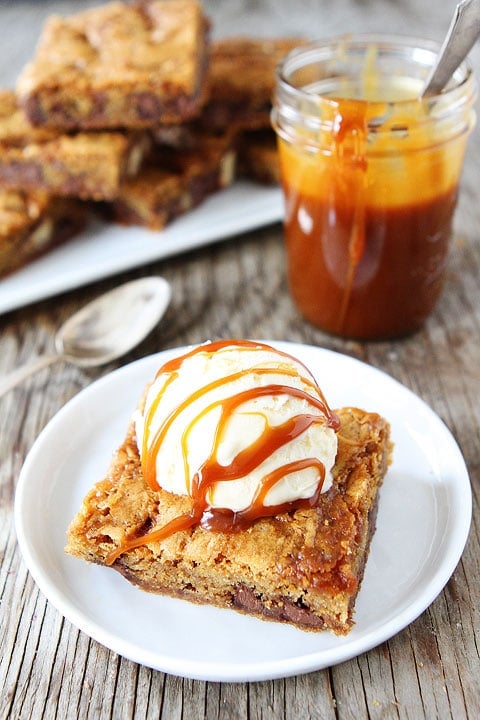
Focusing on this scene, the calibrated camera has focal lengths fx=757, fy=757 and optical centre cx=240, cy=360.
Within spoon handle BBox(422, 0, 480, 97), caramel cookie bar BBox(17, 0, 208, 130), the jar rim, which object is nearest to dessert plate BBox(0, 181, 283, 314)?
caramel cookie bar BBox(17, 0, 208, 130)

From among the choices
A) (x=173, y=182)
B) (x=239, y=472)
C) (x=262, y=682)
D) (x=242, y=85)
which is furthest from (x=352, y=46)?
(x=262, y=682)

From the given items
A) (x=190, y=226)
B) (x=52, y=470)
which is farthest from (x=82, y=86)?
(x=52, y=470)

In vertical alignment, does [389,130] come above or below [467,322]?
above

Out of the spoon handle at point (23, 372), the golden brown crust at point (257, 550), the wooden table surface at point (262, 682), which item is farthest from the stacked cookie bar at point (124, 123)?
the golden brown crust at point (257, 550)

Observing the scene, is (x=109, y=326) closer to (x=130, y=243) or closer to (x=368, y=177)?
(x=130, y=243)

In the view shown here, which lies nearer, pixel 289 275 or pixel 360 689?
pixel 360 689

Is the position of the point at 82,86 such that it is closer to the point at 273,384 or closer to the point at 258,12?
the point at 273,384
